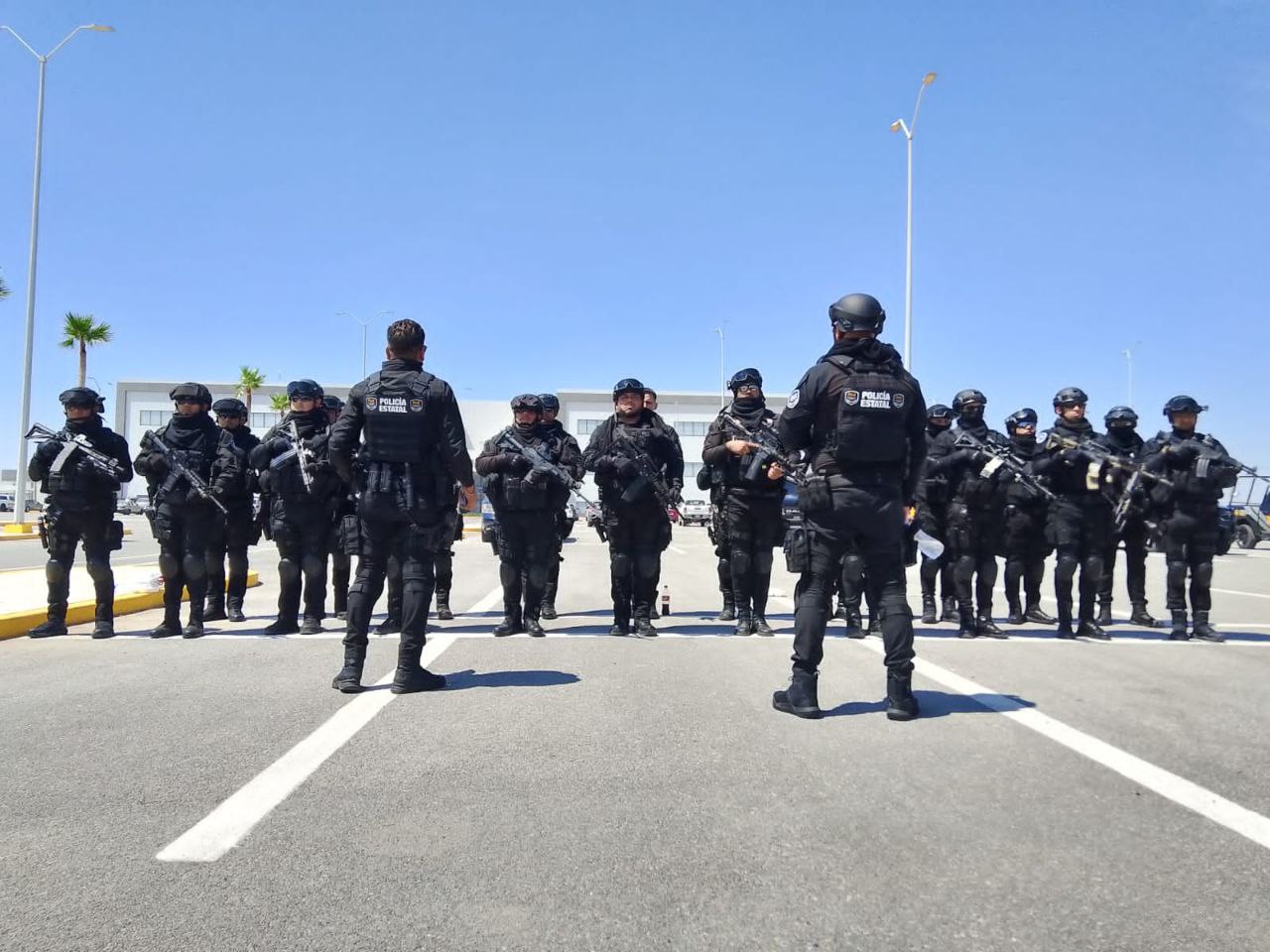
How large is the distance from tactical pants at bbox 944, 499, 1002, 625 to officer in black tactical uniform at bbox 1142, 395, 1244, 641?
4.48 ft

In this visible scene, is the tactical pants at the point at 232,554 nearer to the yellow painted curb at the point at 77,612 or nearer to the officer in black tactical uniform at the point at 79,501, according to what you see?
the yellow painted curb at the point at 77,612

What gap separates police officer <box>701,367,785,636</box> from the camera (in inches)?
278

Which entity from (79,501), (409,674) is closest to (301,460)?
(79,501)

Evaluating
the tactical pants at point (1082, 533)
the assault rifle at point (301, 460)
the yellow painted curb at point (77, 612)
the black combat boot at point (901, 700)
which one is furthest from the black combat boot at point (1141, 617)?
the yellow painted curb at point (77, 612)

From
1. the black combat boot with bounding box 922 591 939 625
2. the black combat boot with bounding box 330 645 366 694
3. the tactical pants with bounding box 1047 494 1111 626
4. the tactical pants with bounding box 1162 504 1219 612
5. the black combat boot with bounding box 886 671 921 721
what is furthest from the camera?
the black combat boot with bounding box 922 591 939 625

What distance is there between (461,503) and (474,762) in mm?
2199

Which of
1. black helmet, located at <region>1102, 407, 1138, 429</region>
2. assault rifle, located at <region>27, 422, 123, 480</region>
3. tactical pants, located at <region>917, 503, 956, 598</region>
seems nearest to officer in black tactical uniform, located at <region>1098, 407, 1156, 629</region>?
black helmet, located at <region>1102, 407, 1138, 429</region>

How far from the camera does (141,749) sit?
367 centimetres

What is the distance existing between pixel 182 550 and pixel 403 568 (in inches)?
118

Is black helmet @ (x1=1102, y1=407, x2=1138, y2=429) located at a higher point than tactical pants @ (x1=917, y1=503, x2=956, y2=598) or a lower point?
higher

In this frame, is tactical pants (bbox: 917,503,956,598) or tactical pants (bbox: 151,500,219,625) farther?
tactical pants (bbox: 917,503,956,598)

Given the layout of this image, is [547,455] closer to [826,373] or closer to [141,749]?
[826,373]

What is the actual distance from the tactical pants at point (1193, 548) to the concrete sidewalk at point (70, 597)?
8.90m

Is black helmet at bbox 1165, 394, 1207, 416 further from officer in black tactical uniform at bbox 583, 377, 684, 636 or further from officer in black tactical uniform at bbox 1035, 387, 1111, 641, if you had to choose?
officer in black tactical uniform at bbox 583, 377, 684, 636
